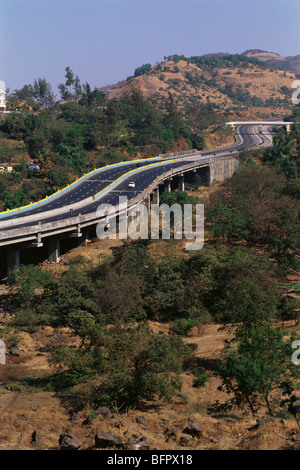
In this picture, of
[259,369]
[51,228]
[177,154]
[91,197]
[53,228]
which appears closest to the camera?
[259,369]

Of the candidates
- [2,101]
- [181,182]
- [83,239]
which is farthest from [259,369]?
[2,101]

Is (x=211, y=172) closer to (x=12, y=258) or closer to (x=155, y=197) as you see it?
(x=155, y=197)

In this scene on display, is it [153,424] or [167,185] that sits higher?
[167,185]

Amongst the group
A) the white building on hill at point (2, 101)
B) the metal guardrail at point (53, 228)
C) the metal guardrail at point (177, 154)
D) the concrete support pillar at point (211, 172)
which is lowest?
the metal guardrail at point (53, 228)

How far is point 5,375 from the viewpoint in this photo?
96.5ft

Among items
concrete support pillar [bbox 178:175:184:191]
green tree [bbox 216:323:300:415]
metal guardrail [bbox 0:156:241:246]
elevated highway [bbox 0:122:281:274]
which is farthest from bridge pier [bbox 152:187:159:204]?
green tree [bbox 216:323:300:415]

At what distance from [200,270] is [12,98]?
88.4 meters

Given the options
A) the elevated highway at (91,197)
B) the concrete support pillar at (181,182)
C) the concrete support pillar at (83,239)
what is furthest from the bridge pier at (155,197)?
the concrete support pillar at (83,239)

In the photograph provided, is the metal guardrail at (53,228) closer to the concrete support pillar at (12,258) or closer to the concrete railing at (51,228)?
the concrete railing at (51,228)

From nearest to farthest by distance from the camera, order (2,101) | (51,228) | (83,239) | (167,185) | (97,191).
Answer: (51,228), (83,239), (97,191), (167,185), (2,101)

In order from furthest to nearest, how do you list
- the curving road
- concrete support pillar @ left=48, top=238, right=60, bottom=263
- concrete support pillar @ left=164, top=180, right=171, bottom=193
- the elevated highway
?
concrete support pillar @ left=164, top=180, right=171, bottom=193, the curving road, concrete support pillar @ left=48, top=238, right=60, bottom=263, the elevated highway

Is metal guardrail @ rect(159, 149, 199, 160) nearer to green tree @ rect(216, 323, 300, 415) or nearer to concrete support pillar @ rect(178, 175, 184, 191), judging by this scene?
concrete support pillar @ rect(178, 175, 184, 191)

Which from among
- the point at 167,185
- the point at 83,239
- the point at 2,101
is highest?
the point at 2,101

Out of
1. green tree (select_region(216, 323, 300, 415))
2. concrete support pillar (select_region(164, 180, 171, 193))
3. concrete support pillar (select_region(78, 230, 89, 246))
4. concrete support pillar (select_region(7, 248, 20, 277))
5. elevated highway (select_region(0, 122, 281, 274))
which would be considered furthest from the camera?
concrete support pillar (select_region(164, 180, 171, 193))
